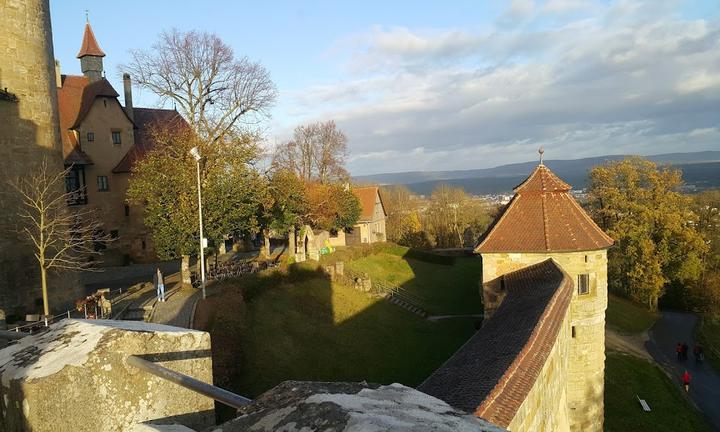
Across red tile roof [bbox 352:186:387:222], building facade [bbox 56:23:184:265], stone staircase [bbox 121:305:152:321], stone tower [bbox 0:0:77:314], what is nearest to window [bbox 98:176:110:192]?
building facade [bbox 56:23:184:265]

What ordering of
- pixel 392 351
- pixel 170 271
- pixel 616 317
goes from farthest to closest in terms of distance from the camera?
pixel 616 317 → pixel 170 271 → pixel 392 351

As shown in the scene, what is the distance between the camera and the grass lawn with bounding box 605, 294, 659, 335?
3781 centimetres

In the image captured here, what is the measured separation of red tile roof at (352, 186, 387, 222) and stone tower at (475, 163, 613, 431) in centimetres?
3698

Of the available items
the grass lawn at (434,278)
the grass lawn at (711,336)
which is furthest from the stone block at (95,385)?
the grass lawn at (711,336)

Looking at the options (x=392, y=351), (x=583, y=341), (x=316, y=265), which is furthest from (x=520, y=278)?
(x=316, y=265)

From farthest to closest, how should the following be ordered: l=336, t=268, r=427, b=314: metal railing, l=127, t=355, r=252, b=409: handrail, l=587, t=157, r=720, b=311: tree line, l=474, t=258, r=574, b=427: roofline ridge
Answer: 1. l=587, t=157, r=720, b=311: tree line
2. l=336, t=268, r=427, b=314: metal railing
3. l=474, t=258, r=574, b=427: roofline ridge
4. l=127, t=355, r=252, b=409: handrail

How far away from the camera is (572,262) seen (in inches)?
798

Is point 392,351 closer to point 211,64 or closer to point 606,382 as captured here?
point 606,382

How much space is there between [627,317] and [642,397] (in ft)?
48.0

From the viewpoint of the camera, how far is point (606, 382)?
90.2ft

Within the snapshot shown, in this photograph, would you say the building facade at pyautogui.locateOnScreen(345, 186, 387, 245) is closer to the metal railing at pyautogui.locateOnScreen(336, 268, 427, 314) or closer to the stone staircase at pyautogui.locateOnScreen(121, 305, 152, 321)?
the metal railing at pyautogui.locateOnScreen(336, 268, 427, 314)

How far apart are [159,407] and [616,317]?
4228 centimetres

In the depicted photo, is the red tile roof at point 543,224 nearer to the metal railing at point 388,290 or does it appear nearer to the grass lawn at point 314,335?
the grass lawn at point 314,335

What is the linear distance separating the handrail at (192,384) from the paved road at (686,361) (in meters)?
29.5
